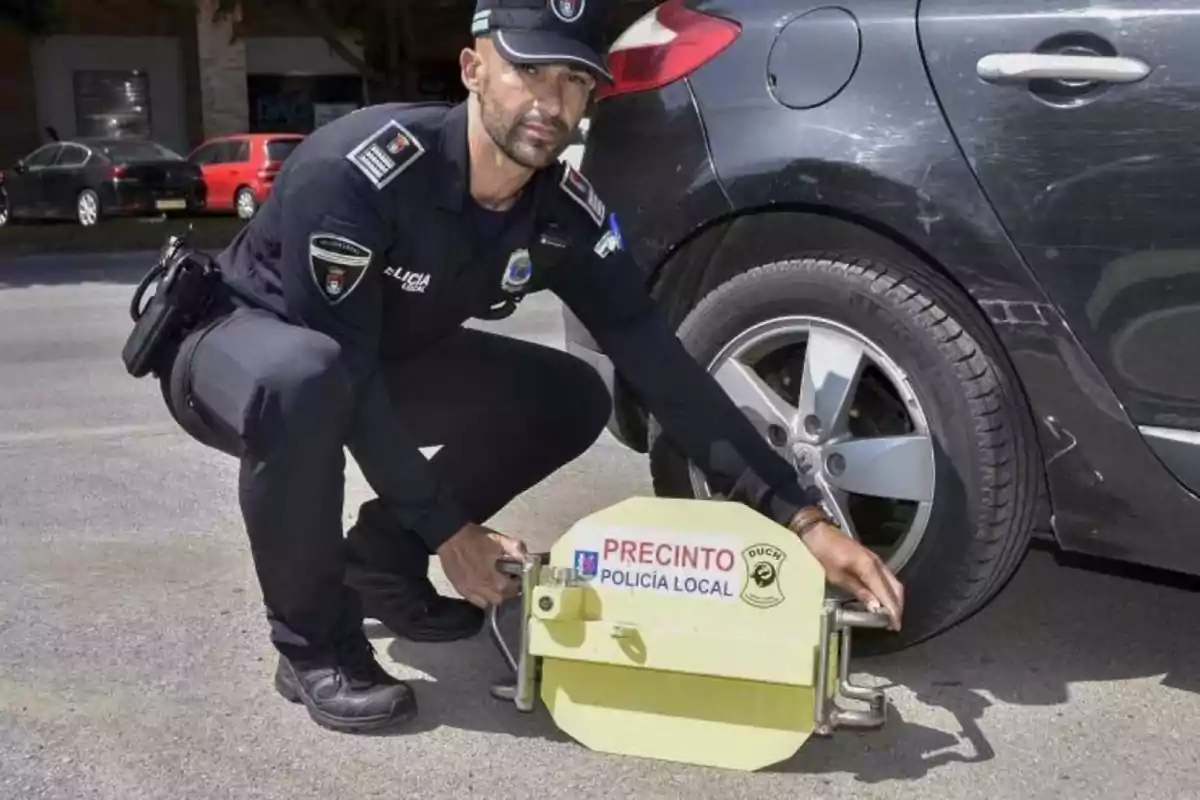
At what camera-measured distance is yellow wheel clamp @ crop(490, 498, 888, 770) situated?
2262 millimetres

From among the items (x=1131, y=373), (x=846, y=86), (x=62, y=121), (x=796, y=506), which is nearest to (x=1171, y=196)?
(x=1131, y=373)

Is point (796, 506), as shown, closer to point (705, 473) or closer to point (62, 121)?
point (705, 473)

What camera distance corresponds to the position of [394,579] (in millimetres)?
2809

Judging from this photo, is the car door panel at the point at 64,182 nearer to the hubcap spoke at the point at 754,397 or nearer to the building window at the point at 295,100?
the building window at the point at 295,100

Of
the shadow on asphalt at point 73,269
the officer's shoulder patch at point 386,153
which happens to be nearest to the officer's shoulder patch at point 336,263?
the officer's shoulder patch at point 386,153

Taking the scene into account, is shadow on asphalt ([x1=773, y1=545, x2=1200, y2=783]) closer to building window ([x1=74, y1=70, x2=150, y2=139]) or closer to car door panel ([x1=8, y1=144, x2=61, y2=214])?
car door panel ([x1=8, y1=144, x2=61, y2=214])

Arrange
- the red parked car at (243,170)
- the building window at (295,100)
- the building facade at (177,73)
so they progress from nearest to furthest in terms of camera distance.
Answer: the red parked car at (243,170) < the building facade at (177,73) < the building window at (295,100)

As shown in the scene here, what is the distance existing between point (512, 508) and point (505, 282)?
1.30 meters

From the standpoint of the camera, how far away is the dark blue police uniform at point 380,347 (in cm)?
236

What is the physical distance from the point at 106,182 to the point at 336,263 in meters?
16.5

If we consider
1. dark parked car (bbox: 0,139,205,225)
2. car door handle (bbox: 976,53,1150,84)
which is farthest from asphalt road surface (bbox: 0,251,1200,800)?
dark parked car (bbox: 0,139,205,225)

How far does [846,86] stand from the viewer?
255cm

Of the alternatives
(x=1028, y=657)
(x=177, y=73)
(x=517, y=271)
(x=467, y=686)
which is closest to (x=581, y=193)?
(x=517, y=271)

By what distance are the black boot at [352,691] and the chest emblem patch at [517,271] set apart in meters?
0.69
